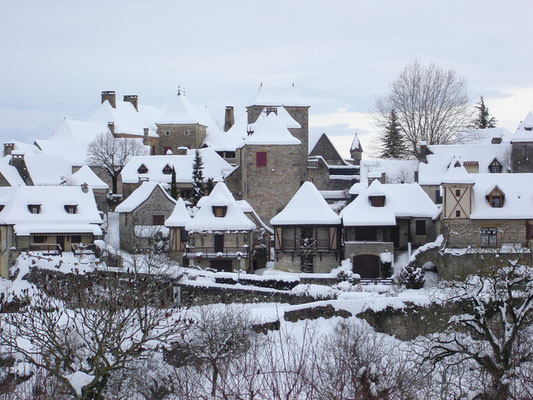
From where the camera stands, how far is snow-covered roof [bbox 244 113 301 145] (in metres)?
50.2

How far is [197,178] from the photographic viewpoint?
174 feet

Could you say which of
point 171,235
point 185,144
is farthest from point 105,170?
point 171,235

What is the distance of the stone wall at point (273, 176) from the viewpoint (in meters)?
50.0

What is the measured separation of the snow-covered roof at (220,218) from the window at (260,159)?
5.83 m

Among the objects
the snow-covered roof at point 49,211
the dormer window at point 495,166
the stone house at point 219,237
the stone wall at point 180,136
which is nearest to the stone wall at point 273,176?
the stone house at point 219,237

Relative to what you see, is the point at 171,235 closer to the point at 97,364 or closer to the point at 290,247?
the point at 290,247

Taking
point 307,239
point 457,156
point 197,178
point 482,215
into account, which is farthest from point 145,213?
point 457,156

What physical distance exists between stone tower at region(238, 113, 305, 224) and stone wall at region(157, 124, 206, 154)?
18716mm

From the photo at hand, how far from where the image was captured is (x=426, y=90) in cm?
6100

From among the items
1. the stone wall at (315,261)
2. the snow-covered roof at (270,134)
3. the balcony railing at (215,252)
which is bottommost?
the stone wall at (315,261)

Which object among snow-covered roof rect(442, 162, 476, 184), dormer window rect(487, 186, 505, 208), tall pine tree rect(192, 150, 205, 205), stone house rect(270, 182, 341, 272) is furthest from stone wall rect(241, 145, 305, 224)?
dormer window rect(487, 186, 505, 208)

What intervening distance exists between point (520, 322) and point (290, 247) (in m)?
20.8

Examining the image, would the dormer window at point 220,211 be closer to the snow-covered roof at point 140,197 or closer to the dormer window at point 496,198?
the snow-covered roof at point 140,197

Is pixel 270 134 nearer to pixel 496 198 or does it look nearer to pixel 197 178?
pixel 197 178
